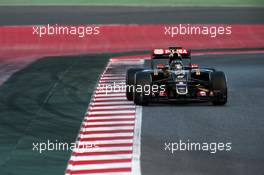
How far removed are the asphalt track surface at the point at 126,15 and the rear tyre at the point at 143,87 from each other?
28701 mm

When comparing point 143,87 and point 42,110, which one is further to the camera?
point 42,110

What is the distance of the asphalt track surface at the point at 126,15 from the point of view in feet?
178

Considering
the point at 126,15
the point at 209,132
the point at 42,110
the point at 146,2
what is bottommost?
the point at 209,132

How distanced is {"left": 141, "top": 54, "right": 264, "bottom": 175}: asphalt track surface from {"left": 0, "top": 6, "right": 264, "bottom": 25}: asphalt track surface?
24790 millimetres

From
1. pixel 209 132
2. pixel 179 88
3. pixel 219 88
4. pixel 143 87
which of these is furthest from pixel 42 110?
pixel 209 132

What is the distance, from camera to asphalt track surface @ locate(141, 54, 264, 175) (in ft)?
55.8

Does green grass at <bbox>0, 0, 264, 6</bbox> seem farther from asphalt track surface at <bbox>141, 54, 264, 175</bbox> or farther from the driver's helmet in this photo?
the driver's helmet

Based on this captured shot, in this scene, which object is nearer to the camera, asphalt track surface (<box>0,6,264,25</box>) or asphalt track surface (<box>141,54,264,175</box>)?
asphalt track surface (<box>141,54,264,175</box>)

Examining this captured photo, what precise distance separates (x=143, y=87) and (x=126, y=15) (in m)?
33.5

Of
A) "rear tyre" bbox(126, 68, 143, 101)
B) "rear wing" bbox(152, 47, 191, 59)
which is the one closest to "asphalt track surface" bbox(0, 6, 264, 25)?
"rear tyre" bbox(126, 68, 143, 101)

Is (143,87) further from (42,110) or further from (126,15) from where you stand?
(126,15)

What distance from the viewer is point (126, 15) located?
57.5m

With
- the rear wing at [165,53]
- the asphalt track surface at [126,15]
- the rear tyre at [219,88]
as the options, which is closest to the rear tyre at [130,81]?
the rear wing at [165,53]

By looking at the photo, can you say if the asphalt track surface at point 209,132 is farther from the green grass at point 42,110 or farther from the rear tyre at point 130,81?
the green grass at point 42,110
